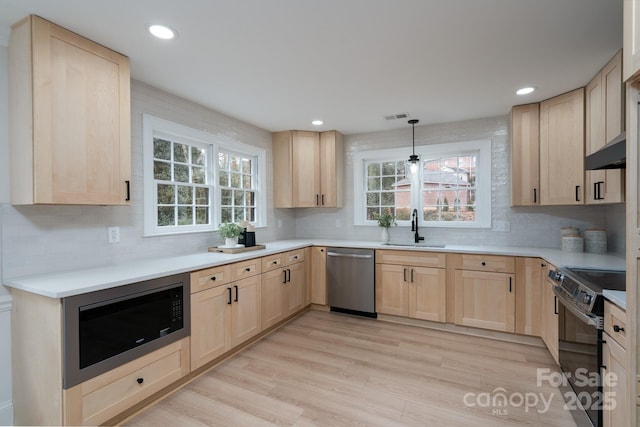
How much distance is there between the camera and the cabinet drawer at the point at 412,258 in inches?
134

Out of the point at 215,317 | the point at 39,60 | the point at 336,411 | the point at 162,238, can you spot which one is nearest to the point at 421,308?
the point at 336,411

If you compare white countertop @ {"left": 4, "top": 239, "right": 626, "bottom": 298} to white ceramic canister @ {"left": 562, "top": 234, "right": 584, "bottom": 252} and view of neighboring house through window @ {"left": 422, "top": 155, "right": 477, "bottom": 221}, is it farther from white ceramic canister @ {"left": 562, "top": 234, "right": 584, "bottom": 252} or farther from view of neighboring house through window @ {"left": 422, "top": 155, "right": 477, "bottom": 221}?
view of neighboring house through window @ {"left": 422, "top": 155, "right": 477, "bottom": 221}

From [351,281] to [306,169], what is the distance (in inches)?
67.2

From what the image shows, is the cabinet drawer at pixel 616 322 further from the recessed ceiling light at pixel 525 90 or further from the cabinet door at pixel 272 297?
the cabinet door at pixel 272 297

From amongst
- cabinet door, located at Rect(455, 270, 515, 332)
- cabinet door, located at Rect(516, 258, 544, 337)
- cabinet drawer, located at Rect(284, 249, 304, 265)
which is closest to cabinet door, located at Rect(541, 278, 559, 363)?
cabinet door, located at Rect(516, 258, 544, 337)

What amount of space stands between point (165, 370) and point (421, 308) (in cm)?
268

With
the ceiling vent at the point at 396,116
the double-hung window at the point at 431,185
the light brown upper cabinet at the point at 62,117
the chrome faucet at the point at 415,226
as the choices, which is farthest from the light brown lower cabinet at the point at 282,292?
the ceiling vent at the point at 396,116

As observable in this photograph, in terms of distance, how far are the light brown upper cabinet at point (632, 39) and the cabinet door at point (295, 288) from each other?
319cm

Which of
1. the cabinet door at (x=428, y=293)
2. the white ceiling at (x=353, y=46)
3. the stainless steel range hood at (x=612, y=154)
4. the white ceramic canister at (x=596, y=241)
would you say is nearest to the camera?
the stainless steel range hood at (x=612, y=154)

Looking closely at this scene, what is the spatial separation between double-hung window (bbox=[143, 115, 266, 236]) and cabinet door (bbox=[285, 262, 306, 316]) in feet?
2.86

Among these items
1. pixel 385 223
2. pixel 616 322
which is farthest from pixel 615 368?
pixel 385 223

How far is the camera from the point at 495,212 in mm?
3713

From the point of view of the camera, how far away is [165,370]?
85.3 inches

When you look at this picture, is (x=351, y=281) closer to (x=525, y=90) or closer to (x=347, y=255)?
(x=347, y=255)
